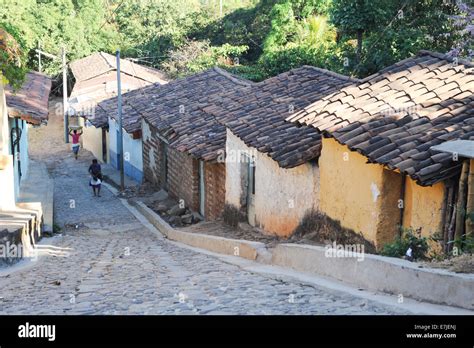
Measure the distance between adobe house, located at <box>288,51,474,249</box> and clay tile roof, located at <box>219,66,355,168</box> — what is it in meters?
0.61

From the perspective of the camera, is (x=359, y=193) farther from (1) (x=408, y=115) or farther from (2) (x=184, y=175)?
(2) (x=184, y=175)

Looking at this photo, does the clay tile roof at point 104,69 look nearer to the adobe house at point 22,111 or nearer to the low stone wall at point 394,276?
the adobe house at point 22,111

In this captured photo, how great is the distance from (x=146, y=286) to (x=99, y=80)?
1174 inches

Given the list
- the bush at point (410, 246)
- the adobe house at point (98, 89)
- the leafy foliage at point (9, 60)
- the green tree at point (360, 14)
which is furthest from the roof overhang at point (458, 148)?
the adobe house at point (98, 89)

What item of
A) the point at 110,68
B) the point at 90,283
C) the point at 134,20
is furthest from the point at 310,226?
the point at 134,20

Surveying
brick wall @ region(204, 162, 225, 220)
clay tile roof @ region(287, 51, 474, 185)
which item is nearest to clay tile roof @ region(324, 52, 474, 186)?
clay tile roof @ region(287, 51, 474, 185)

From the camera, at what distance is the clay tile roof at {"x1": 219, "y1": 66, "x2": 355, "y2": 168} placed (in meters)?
12.0

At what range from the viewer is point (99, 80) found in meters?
37.4

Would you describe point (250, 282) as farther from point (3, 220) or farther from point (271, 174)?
point (3, 220)

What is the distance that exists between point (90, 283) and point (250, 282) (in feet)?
7.31

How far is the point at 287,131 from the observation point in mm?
13188

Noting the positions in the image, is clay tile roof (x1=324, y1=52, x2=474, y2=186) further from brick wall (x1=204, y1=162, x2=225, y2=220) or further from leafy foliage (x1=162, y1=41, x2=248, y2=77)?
leafy foliage (x1=162, y1=41, x2=248, y2=77)

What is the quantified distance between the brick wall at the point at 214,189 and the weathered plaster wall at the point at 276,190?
1268 mm

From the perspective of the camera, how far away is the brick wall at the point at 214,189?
54.4ft
